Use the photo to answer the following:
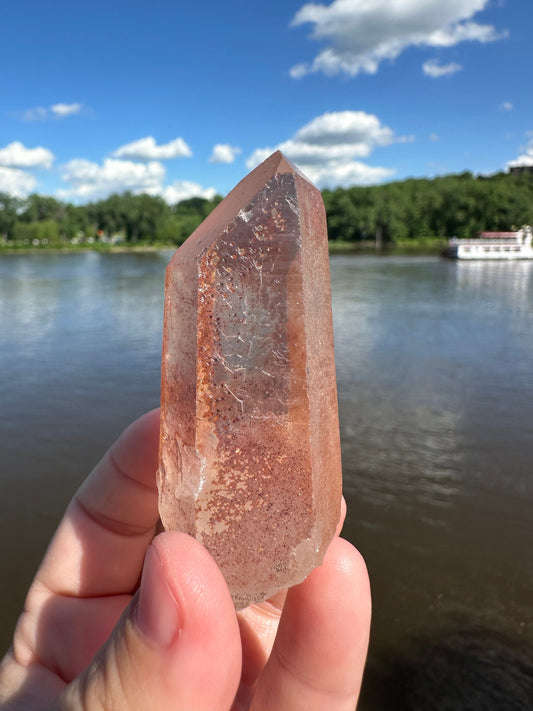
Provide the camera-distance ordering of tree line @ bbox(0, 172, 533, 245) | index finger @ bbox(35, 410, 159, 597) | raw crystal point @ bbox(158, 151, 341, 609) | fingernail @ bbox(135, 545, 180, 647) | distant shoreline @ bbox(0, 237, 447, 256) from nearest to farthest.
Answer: fingernail @ bbox(135, 545, 180, 647), raw crystal point @ bbox(158, 151, 341, 609), index finger @ bbox(35, 410, 159, 597), tree line @ bbox(0, 172, 533, 245), distant shoreline @ bbox(0, 237, 447, 256)

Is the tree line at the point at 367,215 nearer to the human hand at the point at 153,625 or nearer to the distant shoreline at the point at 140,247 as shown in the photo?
the distant shoreline at the point at 140,247

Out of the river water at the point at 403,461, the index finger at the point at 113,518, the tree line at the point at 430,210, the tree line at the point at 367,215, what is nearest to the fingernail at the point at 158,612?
the index finger at the point at 113,518

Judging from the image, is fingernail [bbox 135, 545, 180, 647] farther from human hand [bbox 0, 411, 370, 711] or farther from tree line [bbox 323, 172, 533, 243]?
tree line [bbox 323, 172, 533, 243]

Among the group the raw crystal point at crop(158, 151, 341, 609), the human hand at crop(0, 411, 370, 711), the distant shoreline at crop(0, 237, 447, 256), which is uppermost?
the distant shoreline at crop(0, 237, 447, 256)

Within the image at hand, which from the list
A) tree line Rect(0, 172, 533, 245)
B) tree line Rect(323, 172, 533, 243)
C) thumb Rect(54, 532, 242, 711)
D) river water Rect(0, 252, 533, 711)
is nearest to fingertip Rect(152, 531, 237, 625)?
thumb Rect(54, 532, 242, 711)

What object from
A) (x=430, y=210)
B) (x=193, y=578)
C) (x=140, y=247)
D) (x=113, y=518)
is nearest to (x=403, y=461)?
(x=113, y=518)

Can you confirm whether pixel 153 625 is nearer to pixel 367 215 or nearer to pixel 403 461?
pixel 403 461
